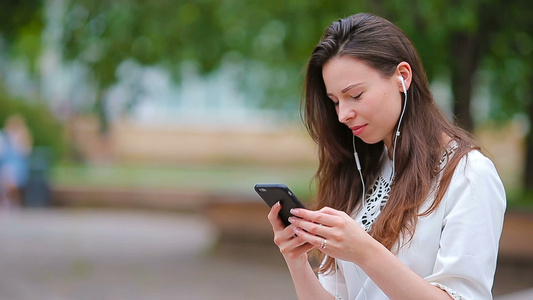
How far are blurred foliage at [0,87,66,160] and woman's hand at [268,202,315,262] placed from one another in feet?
61.1

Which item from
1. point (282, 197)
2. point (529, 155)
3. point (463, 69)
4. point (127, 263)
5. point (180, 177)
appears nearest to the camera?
point (282, 197)

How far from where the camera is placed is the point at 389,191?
7.65 feet

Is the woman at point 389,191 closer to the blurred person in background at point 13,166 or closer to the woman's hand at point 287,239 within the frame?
the woman's hand at point 287,239

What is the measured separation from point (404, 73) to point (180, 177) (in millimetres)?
20048

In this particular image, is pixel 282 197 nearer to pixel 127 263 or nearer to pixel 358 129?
pixel 358 129

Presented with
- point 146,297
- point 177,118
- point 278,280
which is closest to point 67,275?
point 146,297

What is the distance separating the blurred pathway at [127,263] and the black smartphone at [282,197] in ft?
18.3

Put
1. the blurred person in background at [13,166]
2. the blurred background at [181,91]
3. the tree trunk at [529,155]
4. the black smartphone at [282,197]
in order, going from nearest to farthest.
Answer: the black smartphone at [282,197] → the blurred background at [181,91] → the tree trunk at [529,155] → the blurred person in background at [13,166]

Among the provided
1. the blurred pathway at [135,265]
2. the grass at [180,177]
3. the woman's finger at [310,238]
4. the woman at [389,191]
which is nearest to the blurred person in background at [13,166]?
the grass at [180,177]

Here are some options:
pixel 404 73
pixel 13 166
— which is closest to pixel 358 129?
pixel 404 73

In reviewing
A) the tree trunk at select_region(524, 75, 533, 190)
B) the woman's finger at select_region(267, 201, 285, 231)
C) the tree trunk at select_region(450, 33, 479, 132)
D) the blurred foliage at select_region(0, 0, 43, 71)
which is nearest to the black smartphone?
the woman's finger at select_region(267, 201, 285, 231)

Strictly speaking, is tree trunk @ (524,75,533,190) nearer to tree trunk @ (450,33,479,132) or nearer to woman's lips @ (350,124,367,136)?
tree trunk @ (450,33,479,132)

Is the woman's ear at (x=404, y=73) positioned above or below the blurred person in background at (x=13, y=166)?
above

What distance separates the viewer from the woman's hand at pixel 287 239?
2.24 metres
